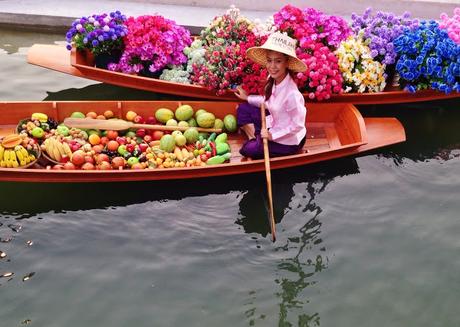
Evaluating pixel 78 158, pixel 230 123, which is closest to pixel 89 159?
pixel 78 158

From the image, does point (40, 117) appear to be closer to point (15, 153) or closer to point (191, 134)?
point (15, 153)

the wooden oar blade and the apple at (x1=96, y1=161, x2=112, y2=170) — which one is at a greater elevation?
the wooden oar blade

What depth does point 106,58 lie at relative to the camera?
6.88 meters

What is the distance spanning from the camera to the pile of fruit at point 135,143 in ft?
18.3

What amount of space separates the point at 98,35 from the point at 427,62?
13.2 feet

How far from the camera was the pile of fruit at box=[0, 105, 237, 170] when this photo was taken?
18.3 ft

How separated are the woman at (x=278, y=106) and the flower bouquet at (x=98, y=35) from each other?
183 cm

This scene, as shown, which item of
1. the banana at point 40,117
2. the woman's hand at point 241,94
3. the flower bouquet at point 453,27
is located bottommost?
the banana at point 40,117

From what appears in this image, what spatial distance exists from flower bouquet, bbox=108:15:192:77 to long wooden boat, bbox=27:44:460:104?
8.6 inches

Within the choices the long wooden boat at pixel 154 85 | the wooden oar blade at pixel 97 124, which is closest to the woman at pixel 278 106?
the long wooden boat at pixel 154 85

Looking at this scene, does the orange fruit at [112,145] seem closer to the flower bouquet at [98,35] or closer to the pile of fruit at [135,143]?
the pile of fruit at [135,143]

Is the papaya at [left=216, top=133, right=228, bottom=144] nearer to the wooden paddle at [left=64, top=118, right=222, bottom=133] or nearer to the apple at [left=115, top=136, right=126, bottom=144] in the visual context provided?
the wooden paddle at [left=64, top=118, right=222, bottom=133]

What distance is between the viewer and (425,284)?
513 centimetres

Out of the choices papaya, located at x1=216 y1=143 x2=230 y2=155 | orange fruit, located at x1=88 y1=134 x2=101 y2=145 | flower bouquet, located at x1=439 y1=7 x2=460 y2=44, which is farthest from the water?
flower bouquet, located at x1=439 y1=7 x2=460 y2=44
